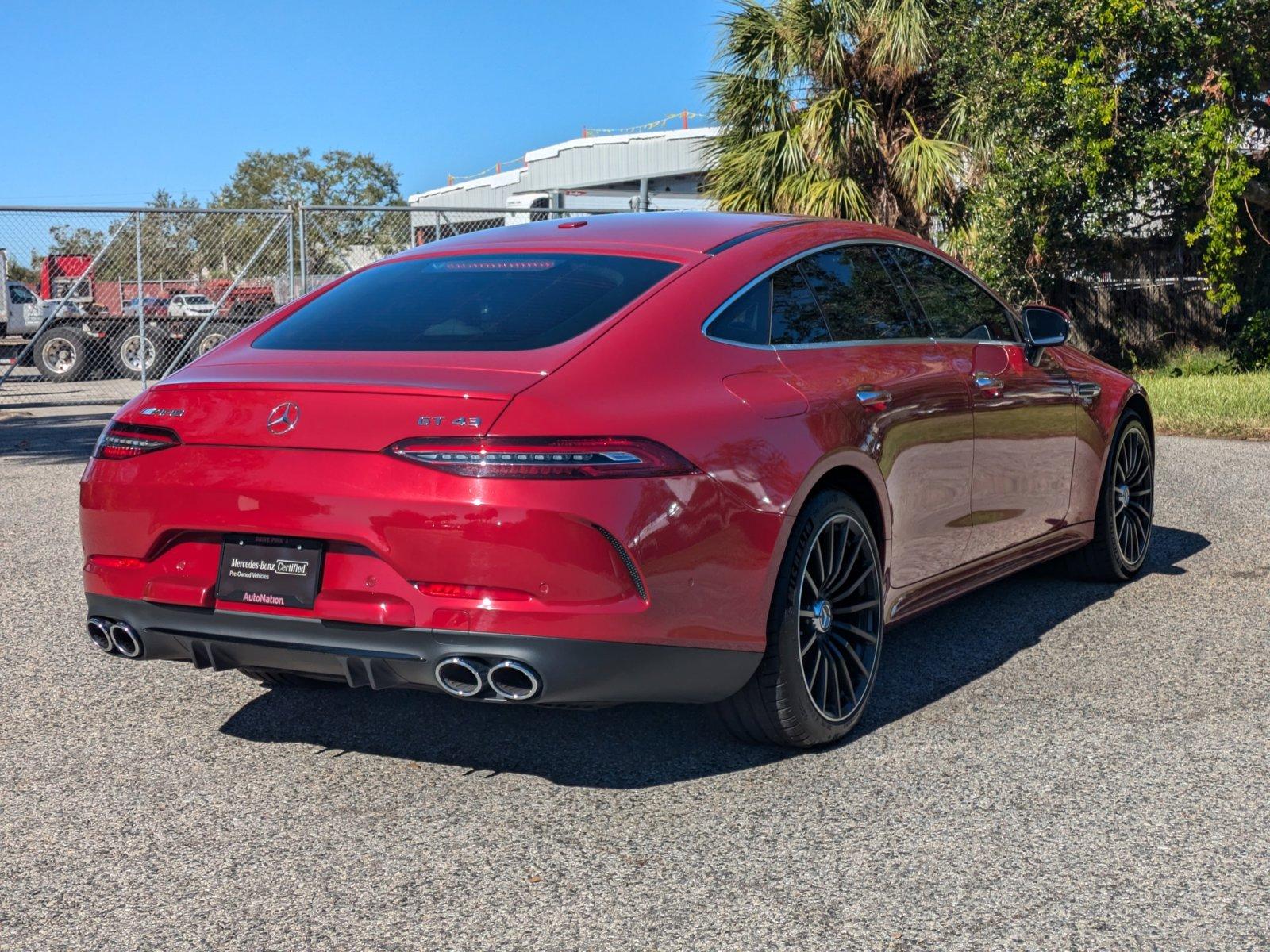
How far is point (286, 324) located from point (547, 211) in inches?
504

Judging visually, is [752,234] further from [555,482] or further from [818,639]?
[555,482]

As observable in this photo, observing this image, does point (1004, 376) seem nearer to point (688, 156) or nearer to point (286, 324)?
point (286, 324)

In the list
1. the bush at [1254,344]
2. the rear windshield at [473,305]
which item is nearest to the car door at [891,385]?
the rear windshield at [473,305]

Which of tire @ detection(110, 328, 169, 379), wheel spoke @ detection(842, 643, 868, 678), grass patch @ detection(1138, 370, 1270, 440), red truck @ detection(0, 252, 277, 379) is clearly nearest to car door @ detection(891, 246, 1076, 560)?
wheel spoke @ detection(842, 643, 868, 678)

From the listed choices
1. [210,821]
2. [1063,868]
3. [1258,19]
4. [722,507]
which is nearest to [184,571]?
[210,821]

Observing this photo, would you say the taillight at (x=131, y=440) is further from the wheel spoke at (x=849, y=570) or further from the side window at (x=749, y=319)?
the wheel spoke at (x=849, y=570)

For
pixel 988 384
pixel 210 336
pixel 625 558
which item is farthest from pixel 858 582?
pixel 210 336

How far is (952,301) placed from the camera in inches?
213

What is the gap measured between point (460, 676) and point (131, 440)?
1180 mm

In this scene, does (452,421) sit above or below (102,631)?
above

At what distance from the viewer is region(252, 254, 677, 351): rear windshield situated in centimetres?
392

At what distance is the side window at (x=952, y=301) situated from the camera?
523cm

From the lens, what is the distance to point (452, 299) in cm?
421

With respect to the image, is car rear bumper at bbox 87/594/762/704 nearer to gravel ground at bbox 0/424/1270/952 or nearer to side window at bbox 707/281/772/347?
gravel ground at bbox 0/424/1270/952
